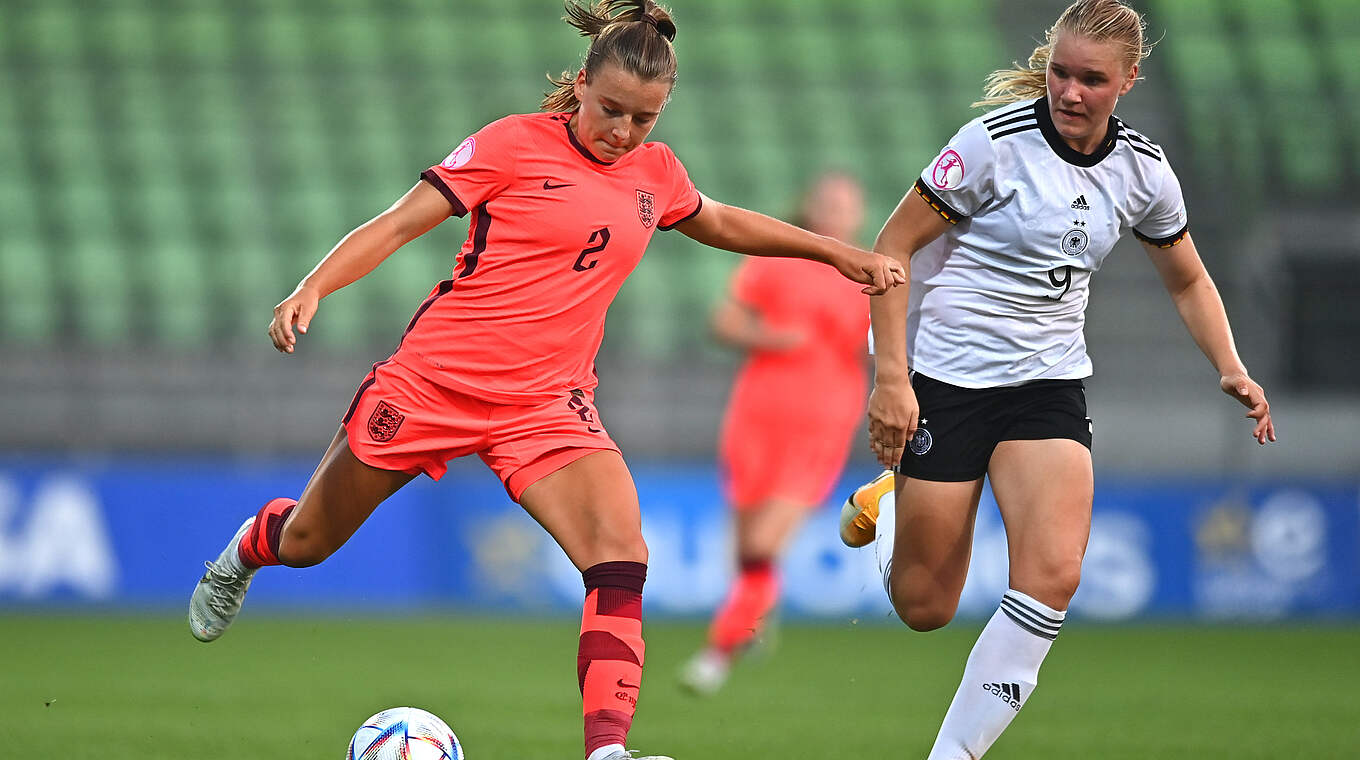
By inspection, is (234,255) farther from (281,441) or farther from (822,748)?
(822,748)

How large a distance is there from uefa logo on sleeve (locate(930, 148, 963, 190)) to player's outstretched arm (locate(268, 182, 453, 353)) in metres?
1.34

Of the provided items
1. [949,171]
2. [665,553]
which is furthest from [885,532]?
[665,553]

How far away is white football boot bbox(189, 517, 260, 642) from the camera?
547 cm

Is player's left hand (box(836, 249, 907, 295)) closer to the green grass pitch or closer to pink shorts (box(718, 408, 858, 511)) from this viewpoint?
the green grass pitch

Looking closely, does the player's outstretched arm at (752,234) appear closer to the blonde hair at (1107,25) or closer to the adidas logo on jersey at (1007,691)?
the blonde hair at (1107,25)

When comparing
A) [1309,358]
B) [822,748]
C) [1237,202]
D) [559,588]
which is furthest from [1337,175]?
[822,748]

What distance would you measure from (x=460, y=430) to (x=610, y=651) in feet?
2.58

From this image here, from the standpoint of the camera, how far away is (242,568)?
545 centimetres

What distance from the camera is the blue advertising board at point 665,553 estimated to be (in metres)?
10.9

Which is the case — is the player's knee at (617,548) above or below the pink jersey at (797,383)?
above

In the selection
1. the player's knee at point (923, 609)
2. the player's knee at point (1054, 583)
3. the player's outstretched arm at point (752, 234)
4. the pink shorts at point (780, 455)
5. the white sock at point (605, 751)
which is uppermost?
the player's outstretched arm at point (752, 234)

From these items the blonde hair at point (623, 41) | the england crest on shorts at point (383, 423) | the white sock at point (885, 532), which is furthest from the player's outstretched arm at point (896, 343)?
the england crest on shorts at point (383, 423)

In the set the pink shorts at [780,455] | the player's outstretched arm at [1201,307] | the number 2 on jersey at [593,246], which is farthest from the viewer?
the pink shorts at [780,455]

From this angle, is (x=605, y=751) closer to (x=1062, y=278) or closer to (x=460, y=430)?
(x=460, y=430)
